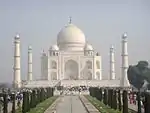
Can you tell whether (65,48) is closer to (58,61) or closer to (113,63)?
(58,61)

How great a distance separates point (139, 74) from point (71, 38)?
13405 millimetres

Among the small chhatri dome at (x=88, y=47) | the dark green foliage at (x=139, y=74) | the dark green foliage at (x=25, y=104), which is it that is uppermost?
the small chhatri dome at (x=88, y=47)

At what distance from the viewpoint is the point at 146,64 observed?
54125mm

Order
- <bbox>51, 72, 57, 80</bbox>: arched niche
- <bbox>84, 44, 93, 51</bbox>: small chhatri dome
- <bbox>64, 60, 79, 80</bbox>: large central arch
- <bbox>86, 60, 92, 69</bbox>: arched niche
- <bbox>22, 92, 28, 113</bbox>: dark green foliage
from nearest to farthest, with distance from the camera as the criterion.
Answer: <bbox>22, 92, 28, 113</bbox>: dark green foliage
<bbox>51, 72, 57, 80</bbox>: arched niche
<bbox>86, 60, 92, 69</bbox>: arched niche
<bbox>64, 60, 79, 80</bbox>: large central arch
<bbox>84, 44, 93, 51</bbox>: small chhatri dome

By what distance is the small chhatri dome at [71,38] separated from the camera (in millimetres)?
62500

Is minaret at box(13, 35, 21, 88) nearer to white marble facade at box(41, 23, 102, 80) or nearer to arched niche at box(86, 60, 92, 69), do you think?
white marble facade at box(41, 23, 102, 80)

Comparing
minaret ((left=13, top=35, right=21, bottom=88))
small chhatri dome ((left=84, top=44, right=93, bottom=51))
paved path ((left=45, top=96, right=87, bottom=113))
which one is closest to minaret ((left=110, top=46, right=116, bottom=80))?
small chhatri dome ((left=84, top=44, right=93, bottom=51))

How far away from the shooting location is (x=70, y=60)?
62.1 metres

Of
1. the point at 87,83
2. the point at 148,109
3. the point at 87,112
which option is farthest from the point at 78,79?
the point at 148,109

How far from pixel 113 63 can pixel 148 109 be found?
50273 mm

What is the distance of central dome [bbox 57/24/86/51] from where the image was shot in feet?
205

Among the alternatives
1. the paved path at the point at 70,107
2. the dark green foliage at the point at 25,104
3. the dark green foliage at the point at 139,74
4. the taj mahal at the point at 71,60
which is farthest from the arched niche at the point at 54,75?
the dark green foliage at the point at 25,104

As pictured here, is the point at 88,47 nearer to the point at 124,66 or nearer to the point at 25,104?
the point at 124,66

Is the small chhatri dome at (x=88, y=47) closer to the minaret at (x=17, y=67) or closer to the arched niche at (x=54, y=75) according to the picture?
the arched niche at (x=54, y=75)
